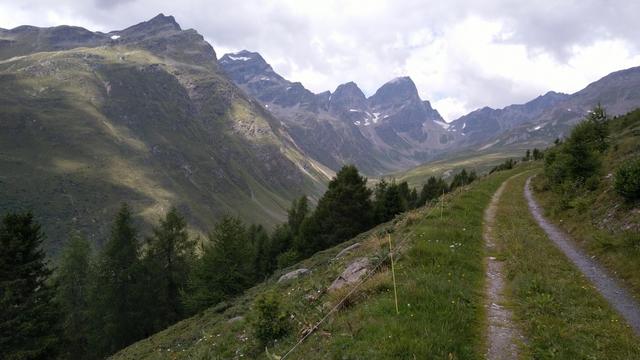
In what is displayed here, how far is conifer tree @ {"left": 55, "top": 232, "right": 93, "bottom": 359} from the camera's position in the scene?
186ft

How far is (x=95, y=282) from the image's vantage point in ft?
185

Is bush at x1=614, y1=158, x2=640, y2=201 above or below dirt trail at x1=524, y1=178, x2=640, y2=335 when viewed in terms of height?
above

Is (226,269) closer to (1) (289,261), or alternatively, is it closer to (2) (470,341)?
(1) (289,261)

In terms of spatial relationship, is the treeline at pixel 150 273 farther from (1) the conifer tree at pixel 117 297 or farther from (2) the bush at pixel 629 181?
(2) the bush at pixel 629 181

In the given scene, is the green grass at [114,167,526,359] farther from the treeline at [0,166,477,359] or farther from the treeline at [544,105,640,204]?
the treeline at [0,166,477,359]

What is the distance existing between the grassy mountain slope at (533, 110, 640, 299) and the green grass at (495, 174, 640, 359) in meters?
1.72

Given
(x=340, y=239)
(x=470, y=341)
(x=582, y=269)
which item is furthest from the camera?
(x=340, y=239)

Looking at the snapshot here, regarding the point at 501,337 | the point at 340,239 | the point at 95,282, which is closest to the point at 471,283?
the point at 501,337

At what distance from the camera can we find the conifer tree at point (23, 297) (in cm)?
3453

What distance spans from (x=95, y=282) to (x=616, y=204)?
201 ft

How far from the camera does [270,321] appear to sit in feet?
45.1

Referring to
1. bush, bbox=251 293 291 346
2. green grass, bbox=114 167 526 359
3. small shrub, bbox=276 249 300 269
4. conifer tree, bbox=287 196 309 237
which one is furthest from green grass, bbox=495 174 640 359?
conifer tree, bbox=287 196 309 237

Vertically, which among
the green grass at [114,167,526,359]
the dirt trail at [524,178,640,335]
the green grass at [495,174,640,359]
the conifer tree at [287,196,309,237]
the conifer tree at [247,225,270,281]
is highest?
the green grass at [114,167,526,359]

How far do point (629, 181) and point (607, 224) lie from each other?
2504 mm
